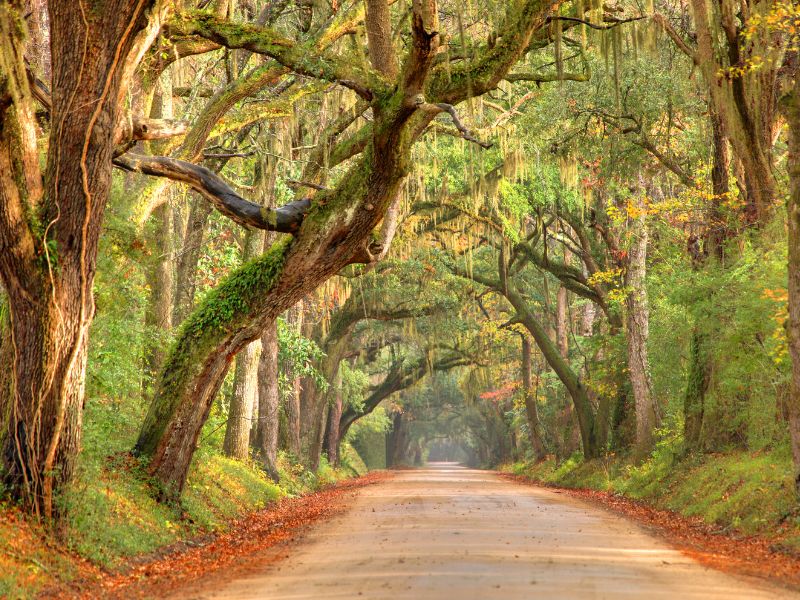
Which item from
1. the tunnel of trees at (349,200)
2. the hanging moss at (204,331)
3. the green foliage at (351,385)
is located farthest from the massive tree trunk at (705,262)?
the green foliage at (351,385)

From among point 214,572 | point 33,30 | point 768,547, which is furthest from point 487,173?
point 214,572

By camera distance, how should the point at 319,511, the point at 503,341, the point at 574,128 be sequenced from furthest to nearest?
the point at 503,341 < the point at 574,128 < the point at 319,511

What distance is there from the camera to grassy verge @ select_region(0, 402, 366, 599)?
8.21 m

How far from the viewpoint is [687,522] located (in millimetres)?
14656

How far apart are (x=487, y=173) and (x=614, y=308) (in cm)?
451

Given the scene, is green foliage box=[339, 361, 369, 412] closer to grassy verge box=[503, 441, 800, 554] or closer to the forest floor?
grassy verge box=[503, 441, 800, 554]

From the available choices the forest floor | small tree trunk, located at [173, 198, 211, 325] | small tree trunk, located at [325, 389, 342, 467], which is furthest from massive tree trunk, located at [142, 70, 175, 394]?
small tree trunk, located at [325, 389, 342, 467]

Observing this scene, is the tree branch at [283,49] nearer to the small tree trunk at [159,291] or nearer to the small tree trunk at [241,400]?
the small tree trunk at [159,291]

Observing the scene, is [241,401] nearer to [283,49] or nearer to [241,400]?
[241,400]

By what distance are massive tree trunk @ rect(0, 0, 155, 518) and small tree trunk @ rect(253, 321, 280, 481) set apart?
12924 mm

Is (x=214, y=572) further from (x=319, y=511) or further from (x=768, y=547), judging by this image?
(x=319, y=511)

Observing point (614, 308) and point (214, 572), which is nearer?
point (214, 572)

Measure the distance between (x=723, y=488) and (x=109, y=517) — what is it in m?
9.21

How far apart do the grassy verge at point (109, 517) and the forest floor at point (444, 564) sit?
1.37 feet
